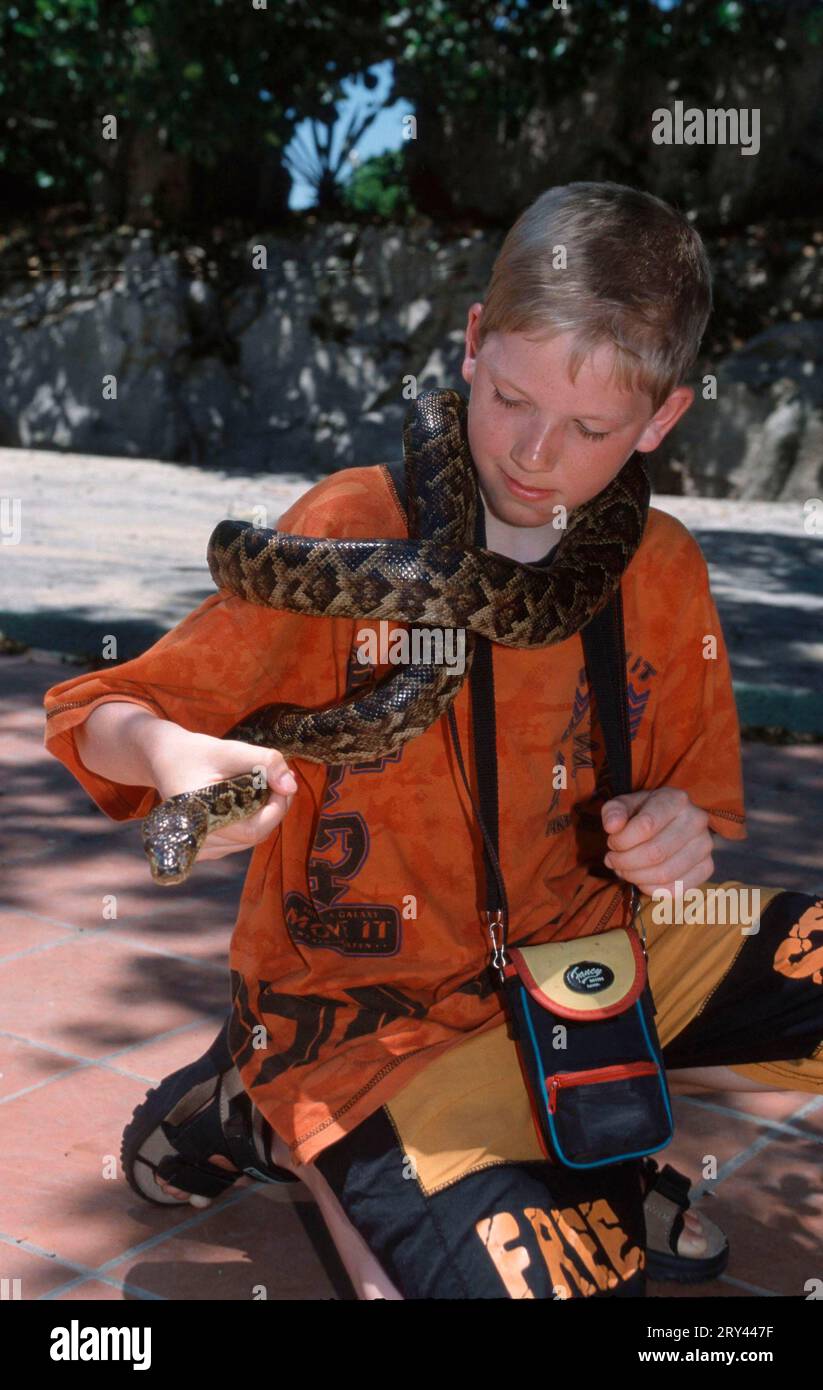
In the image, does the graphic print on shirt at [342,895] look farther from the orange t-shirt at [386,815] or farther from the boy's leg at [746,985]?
the boy's leg at [746,985]

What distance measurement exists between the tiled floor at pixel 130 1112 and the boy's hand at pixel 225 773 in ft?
3.26

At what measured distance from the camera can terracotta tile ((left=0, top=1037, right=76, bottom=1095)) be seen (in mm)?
3719

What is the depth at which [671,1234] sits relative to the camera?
3111 mm

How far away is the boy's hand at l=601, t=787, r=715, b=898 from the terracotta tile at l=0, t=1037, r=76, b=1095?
163 centimetres

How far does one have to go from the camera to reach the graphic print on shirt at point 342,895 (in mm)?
2945

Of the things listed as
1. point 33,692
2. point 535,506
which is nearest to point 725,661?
point 535,506

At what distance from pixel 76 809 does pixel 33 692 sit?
5.85 feet

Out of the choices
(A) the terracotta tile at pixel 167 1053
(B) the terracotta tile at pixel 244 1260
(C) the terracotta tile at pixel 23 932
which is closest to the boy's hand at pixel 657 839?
(B) the terracotta tile at pixel 244 1260

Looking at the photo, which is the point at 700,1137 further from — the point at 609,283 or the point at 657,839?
the point at 609,283

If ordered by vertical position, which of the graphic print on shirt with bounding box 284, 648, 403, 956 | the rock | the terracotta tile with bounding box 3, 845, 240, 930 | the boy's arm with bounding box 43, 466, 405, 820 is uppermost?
the boy's arm with bounding box 43, 466, 405, 820

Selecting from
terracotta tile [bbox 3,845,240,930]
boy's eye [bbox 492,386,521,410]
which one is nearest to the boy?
boy's eye [bbox 492,386,521,410]

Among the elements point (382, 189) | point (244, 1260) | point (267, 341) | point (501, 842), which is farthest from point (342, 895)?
point (382, 189)

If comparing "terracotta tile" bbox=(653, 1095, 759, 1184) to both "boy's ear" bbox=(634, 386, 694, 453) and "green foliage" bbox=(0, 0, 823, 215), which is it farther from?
"green foliage" bbox=(0, 0, 823, 215)
